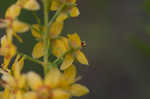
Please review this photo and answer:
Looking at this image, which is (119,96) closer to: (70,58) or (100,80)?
(100,80)

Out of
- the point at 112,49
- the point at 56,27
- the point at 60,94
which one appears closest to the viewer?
the point at 60,94

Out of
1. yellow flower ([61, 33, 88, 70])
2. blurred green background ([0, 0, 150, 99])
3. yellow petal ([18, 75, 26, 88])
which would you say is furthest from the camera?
blurred green background ([0, 0, 150, 99])

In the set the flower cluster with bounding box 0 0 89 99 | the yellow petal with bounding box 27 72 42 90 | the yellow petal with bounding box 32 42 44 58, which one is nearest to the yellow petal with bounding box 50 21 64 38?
the flower cluster with bounding box 0 0 89 99

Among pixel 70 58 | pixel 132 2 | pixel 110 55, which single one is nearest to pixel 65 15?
pixel 70 58

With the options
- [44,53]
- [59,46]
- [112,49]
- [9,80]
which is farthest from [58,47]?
[112,49]

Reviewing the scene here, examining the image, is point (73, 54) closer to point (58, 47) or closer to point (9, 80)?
point (58, 47)

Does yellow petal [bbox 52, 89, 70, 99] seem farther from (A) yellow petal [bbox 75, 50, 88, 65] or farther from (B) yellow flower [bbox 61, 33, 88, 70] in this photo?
(A) yellow petal [bbox 75, 50, 88, 65]
